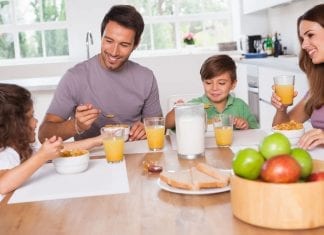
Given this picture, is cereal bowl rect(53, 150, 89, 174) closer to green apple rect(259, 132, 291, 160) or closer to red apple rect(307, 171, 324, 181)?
green apple rect(259, 132, 291, 160)

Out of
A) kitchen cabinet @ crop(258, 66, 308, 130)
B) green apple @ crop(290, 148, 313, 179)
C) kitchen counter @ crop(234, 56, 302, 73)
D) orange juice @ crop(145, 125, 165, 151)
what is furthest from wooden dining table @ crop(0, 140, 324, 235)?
kitchen cabinet @ crop(258, 66, 308, 130)

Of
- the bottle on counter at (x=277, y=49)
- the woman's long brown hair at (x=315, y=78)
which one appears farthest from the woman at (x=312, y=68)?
the bottle on counter at (x=277, y=49)

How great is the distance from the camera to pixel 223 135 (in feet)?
6.07

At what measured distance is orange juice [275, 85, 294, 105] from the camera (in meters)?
2.03

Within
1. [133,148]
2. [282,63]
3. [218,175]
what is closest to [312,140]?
[218,175]

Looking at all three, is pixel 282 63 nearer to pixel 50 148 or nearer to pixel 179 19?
pixel 179 19

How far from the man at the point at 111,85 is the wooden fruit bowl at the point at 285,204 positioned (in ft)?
4.47

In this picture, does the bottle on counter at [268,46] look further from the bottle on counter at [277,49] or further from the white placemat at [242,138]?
the white placemat at [242,138]

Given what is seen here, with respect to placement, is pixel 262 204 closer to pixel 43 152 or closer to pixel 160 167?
pixel 160 167

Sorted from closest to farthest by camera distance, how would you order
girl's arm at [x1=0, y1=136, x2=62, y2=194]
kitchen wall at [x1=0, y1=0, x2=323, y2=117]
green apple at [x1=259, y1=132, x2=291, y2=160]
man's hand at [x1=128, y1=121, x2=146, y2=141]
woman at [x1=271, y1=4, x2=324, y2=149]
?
green apple at [x1=259, y1=132, x2=291, y2=160] → girl's arm at [x1=0, y1=136, x2=62, y2=194] → man's hand at [x1=128, y1=121, x2=146, y2=141] → woman at [x1=271, y1=4, x2=324, y2=149] → kitchen wall at [x1=0, y1=0, x2=323, y2=117]

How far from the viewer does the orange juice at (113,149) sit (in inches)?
66.5

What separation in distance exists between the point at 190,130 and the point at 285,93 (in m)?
0.56

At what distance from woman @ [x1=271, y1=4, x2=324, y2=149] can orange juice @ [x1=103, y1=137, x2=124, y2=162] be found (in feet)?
2.72

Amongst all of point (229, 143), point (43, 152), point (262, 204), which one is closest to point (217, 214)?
point (262, 204)
